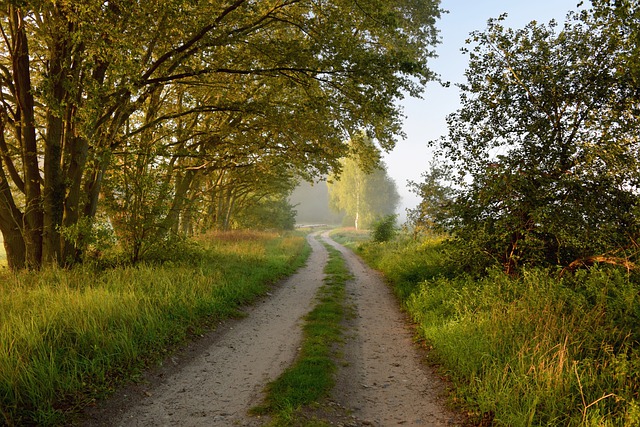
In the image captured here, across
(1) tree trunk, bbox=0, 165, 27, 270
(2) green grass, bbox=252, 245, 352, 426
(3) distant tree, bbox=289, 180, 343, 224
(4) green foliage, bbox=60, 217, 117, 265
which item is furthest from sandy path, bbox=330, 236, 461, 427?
(3) distant tree, bbox=289, 180, 343, 224

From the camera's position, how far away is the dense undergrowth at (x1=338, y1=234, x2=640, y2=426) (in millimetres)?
3885

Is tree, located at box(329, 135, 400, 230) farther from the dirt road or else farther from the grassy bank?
the dirt road

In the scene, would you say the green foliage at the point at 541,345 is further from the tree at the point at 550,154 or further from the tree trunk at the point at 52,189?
the tree trunk at the point at 52,189

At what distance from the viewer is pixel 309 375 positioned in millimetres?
5059

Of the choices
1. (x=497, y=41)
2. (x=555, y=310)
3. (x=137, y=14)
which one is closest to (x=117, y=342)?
(x=137, y=14)

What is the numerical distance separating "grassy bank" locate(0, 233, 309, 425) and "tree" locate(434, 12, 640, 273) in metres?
6.35

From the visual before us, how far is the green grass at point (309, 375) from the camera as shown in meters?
4.16

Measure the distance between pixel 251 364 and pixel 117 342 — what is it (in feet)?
6.66

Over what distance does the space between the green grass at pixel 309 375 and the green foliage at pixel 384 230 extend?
50.7ft

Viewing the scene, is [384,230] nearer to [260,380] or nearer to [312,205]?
[260,380]

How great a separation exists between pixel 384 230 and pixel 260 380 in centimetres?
1969

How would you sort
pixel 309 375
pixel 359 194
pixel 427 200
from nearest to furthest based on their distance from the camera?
pixel 309 375
pixel 427 200
pixel 359 194

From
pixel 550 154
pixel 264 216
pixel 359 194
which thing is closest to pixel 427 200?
pixel 550 154

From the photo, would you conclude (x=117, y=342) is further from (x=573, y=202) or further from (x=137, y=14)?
(x=573, y=202)
